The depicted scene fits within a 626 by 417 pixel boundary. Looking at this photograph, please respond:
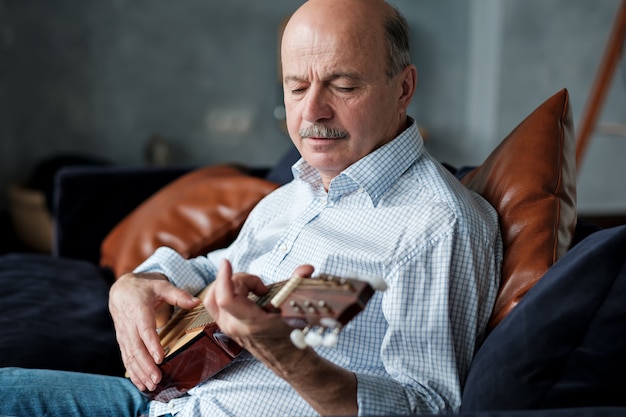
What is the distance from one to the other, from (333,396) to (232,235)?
1.24 m

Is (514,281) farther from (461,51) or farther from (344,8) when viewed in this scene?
(461,51)

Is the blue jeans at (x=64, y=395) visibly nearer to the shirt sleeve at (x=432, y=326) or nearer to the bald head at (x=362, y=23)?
the shirt sleeve at (x=432, y=326)

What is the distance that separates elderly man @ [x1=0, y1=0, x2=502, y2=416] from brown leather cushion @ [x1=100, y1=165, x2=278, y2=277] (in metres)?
0.63

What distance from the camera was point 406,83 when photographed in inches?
60.6

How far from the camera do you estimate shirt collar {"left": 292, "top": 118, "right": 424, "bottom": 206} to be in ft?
4.66

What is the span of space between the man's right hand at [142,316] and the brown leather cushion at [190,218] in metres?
0.66

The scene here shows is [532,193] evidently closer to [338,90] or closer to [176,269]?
[338,90]

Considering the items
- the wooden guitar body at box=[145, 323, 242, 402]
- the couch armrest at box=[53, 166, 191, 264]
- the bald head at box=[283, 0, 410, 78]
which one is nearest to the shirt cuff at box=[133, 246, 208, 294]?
the wooden guitar body at box=[145, 323, 242, 402]

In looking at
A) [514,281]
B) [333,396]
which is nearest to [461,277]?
[514,281]

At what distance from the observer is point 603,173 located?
4.75 meters

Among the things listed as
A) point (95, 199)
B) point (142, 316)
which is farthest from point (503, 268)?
point (95, 199)

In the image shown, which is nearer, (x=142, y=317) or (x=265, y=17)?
(x=142, y=317)

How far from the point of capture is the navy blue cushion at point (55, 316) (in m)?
1.85

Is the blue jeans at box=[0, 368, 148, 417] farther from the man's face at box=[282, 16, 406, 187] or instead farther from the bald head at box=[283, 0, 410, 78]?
the bald head at box=[283, 0, 410, 78]
